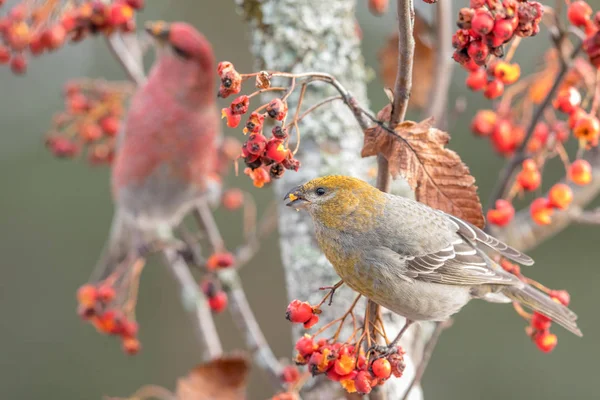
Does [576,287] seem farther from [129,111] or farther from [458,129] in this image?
[129,111]

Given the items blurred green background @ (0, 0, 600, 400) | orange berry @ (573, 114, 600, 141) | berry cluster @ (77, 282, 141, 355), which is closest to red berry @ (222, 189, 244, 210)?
berry cluster @ (77, 282, 141, 355)

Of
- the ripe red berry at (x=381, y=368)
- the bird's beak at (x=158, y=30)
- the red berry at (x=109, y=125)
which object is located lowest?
the ripe red berry at (x=381, y=368)

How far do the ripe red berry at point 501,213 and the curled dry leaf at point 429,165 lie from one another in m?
0.29

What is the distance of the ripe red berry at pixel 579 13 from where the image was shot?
65.4 inches

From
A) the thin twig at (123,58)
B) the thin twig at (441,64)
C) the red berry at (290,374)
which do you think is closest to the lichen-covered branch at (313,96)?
the red berry at (290,374)

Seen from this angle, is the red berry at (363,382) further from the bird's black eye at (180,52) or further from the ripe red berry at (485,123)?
the bird's black eye at (180,52)

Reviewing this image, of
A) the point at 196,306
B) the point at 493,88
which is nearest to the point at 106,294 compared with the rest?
the point at 196,306

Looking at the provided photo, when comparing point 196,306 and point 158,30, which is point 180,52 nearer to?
point 158,30

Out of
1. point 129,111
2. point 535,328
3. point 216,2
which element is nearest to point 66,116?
point 129,111

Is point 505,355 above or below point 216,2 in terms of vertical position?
below

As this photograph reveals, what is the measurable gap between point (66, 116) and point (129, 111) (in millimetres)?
447

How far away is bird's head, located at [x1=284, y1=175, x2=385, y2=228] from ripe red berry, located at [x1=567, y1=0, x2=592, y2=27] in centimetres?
63

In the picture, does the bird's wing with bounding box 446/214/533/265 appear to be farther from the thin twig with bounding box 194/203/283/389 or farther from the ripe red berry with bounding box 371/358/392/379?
the thin twig with bounding box 194/203/283/389

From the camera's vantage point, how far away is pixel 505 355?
5.24 m
